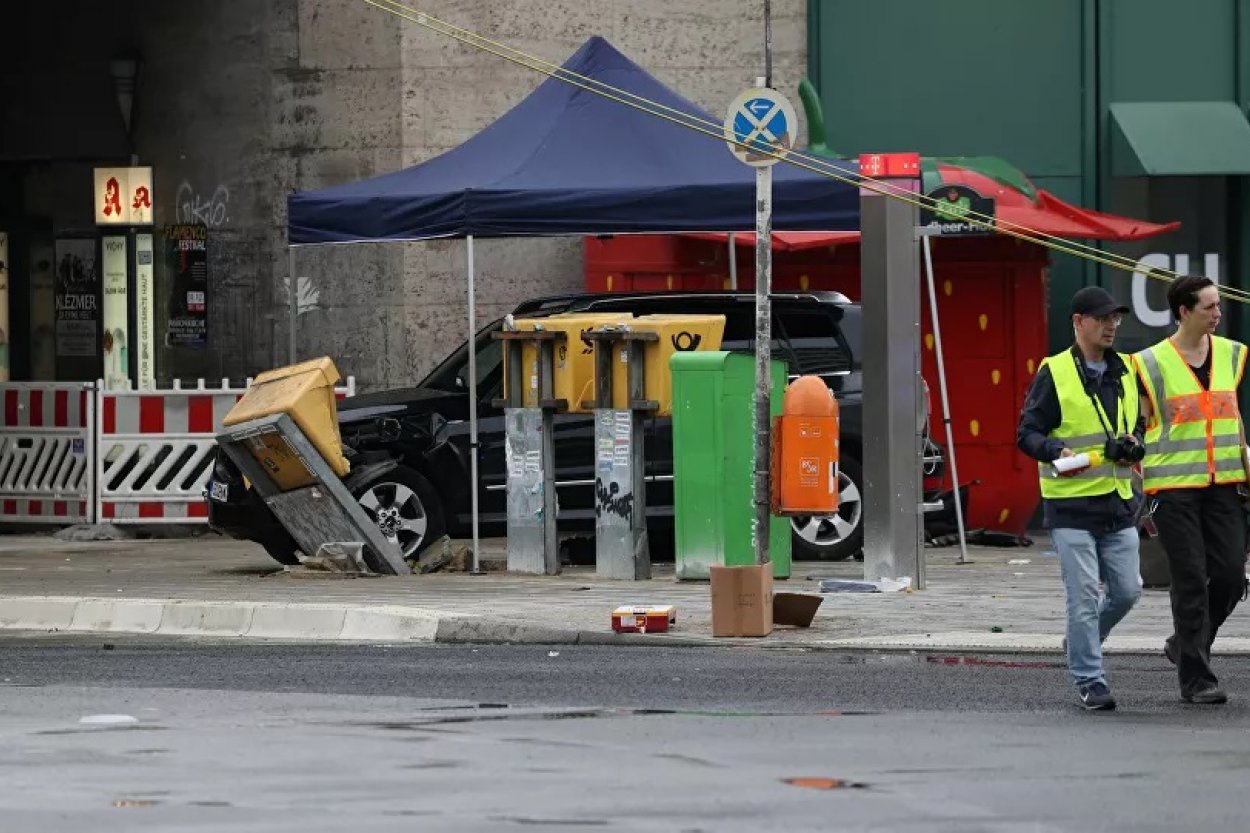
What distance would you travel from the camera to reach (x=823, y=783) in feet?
27.8

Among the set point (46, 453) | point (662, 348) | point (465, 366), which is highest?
point (662, 348)

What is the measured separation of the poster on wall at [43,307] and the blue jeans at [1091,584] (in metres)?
14.7

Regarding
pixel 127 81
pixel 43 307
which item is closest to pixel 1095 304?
pixel 127 81

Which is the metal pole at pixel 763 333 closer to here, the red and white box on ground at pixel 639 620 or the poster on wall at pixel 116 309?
the red and white box on ground at pixel 639 620

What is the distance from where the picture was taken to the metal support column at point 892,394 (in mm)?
15617

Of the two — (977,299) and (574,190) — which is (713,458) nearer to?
(574,190)

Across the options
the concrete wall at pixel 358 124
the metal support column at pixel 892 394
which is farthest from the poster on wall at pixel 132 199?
the metal support column at pixel 892 394

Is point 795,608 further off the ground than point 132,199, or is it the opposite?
point 132,199

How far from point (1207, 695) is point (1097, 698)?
0.51m

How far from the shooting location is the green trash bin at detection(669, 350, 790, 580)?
16.8 m

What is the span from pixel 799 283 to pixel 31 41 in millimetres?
7498

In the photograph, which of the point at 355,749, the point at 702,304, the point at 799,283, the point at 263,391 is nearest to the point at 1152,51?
the point at 799,283

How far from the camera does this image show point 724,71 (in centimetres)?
2252

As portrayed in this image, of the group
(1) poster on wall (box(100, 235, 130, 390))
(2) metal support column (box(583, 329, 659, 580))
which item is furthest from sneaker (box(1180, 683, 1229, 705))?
(1) poster on wall (box(100, 235, 130, 390))
